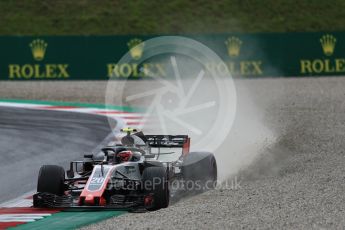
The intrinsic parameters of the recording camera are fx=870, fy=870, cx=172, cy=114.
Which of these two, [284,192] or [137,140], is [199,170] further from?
[284,192]

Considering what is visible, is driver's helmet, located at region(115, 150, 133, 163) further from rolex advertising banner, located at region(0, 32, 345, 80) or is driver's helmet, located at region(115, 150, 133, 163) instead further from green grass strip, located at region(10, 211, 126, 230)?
rolex advertising banner, located at region(0, 32, 345, 80)

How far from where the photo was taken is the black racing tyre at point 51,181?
10.9 m

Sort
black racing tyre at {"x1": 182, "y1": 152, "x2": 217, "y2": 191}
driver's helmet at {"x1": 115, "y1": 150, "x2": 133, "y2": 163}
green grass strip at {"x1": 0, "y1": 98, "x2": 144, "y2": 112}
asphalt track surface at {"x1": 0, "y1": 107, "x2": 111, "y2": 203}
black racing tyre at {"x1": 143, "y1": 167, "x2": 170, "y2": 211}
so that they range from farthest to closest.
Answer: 1. green grass strip at {"x1": 0, "y1": 98, "x2": 144, "y2": 112}
2. asphalt track surface at {"x1": 0, "y1": 107, "x2": 111, "y2": 203}
3. black racing tyre at {"x1": 182, "y1": 152, "x2": 217, "y2": 191}
4. driver's helmet at {"x1": 115, "y1": 150, "x2": 133, "y2": 163}
5. black racing tyre at {"x1": 143, "y1": 167, "x2": 170, "y2": 211}

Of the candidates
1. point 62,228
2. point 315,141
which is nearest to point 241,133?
point 315,141

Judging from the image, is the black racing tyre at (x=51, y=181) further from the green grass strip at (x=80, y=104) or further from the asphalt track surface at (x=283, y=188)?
the green grass strip at (x=80, y=104)

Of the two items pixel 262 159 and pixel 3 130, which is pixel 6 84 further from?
pixel 262 159

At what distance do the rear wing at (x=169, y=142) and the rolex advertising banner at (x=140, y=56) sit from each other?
19911mm

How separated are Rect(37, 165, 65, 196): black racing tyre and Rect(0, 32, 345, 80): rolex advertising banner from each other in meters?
21.9

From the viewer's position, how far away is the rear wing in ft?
41.5

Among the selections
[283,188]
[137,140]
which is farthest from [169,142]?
[283,188]

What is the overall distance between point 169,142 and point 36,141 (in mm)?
5519

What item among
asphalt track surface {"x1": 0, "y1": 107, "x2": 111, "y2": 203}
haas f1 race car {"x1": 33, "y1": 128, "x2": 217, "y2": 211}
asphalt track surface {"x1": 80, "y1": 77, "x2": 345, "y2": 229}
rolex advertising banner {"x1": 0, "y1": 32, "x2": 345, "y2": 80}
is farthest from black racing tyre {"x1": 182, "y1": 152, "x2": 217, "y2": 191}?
rolex advertising banner {"x1": 0, "y1": 32, "x2": 345, "y2": 80}

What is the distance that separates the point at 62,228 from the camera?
9.37m

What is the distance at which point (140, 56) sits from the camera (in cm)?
3347
